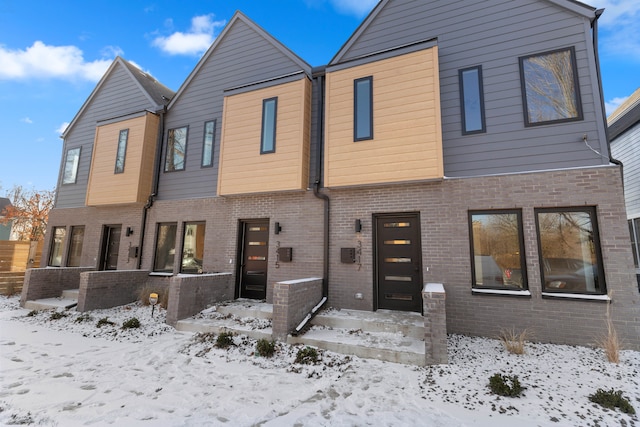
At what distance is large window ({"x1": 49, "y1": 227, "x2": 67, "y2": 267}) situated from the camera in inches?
439

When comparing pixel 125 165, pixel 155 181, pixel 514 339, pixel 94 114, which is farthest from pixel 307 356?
pixel 94 114

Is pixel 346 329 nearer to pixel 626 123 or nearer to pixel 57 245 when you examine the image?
pixel 626 123

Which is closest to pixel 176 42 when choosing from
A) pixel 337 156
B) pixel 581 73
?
pixel 337 156

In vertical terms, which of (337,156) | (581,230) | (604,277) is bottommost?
(604,277)

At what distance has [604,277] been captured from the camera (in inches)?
198

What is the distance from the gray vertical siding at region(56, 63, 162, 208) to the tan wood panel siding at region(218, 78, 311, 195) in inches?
196

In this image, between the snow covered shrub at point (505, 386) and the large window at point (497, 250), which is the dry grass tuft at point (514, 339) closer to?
the large window at point (497, 250)

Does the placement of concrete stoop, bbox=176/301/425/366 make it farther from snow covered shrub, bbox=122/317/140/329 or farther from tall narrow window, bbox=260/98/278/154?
tall narrow window, bbox=260/98/278/154

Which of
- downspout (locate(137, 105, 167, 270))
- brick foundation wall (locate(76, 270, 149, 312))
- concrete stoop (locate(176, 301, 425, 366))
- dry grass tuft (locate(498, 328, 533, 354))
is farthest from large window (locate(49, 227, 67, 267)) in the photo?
dry grass tuft (locate(498, 328, 533, 354))

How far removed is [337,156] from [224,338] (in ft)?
15.0

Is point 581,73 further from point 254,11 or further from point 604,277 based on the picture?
point 254,11

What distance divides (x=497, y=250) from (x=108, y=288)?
982 cm

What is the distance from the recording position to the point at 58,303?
26.6 ft

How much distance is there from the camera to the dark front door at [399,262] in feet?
20.8
